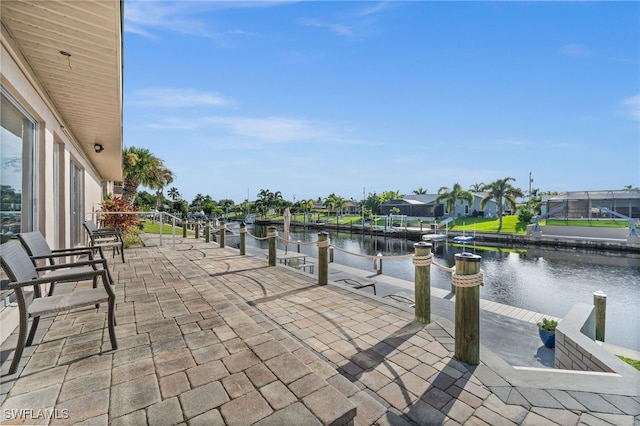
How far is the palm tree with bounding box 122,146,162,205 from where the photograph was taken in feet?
70.2

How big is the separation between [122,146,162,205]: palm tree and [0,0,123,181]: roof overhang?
727 inches

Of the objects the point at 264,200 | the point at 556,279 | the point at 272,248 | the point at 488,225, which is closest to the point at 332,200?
the point at 264,200

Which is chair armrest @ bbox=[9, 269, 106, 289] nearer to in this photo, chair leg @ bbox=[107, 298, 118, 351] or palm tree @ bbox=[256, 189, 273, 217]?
chair leg @ bbox=[107, 298, 118, 351]

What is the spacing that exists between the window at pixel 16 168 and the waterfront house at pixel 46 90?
10 millimetres

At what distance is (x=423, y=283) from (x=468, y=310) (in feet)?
2.65

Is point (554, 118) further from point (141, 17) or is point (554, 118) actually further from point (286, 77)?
point (141, 17)

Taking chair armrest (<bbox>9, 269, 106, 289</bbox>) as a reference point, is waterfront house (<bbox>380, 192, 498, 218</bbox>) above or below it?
above

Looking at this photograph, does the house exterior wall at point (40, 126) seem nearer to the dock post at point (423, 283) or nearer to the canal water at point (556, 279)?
the dock post at point (423, 283)

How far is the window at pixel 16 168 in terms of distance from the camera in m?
3.00

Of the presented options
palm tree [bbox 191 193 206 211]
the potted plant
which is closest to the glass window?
the potted plant

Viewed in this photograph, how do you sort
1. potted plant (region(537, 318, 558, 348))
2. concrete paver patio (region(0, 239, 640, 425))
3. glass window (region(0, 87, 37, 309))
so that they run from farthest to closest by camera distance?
1. potted plant (region(537, 318, 558, 348))
2. glass window (region(0, 87, 37, 309))
3. concrete paver patio (region(0, 239, 640, 425))

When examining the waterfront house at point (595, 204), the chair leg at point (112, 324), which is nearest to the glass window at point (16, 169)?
the chair leg at point (112, 324)

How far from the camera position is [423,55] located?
1157 centimetres

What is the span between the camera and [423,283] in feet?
11.3
